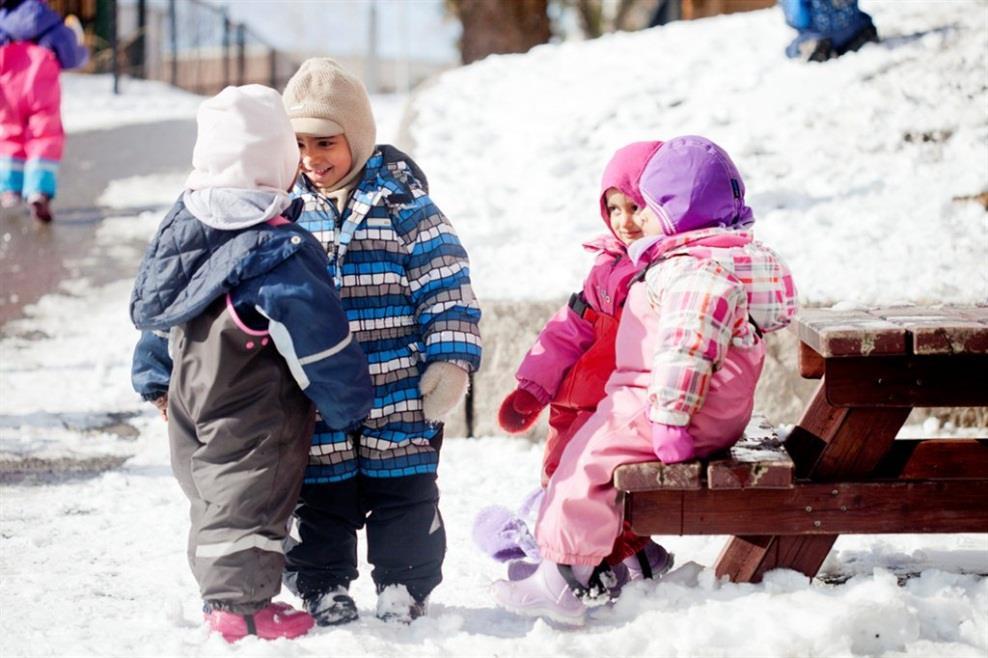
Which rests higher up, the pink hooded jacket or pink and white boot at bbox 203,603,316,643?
the pink hooded jacket

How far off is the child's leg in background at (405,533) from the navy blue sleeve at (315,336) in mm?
348

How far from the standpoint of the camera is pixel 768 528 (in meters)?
3.33

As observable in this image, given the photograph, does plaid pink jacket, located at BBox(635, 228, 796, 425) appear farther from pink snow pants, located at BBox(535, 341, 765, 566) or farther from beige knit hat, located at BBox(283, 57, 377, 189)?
beige knit hat, located at BBox(283, 57, 377, 189)

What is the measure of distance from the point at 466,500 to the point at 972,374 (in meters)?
1.94

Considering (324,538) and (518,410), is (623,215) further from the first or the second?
(324,538)

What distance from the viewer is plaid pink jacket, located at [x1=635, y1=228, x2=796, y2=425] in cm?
315

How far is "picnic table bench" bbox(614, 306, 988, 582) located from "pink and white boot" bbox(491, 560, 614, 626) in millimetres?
221

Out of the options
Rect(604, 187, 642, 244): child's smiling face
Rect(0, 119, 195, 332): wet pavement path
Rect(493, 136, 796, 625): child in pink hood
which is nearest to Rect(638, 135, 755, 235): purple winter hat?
Rect(493, 136, 796, 625): child in pink hood

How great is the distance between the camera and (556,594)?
336 cm

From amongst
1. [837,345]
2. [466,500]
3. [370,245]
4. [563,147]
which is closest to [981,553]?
[837,345]

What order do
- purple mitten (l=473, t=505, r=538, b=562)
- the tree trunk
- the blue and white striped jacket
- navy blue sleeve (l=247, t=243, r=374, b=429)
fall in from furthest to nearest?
the tree trunk, purple mitten (l=473, t=505, r=538, b=562), the blue and white striped jacket, navy blue sleeve (l=247, t=243, r=374, b=429)

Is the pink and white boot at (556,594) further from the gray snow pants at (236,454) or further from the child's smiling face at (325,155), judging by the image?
the child's smiling face at (325,155)

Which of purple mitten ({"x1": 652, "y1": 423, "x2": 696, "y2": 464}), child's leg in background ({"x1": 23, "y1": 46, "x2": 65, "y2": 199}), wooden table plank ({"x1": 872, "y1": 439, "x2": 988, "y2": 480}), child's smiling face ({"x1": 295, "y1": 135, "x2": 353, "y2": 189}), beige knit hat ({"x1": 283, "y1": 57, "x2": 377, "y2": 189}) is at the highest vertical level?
beige knit hat ({"x1": 283, "y1": 57, "x2": 377, "y2": 189})

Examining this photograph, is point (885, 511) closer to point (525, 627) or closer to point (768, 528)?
point (768, 528)
